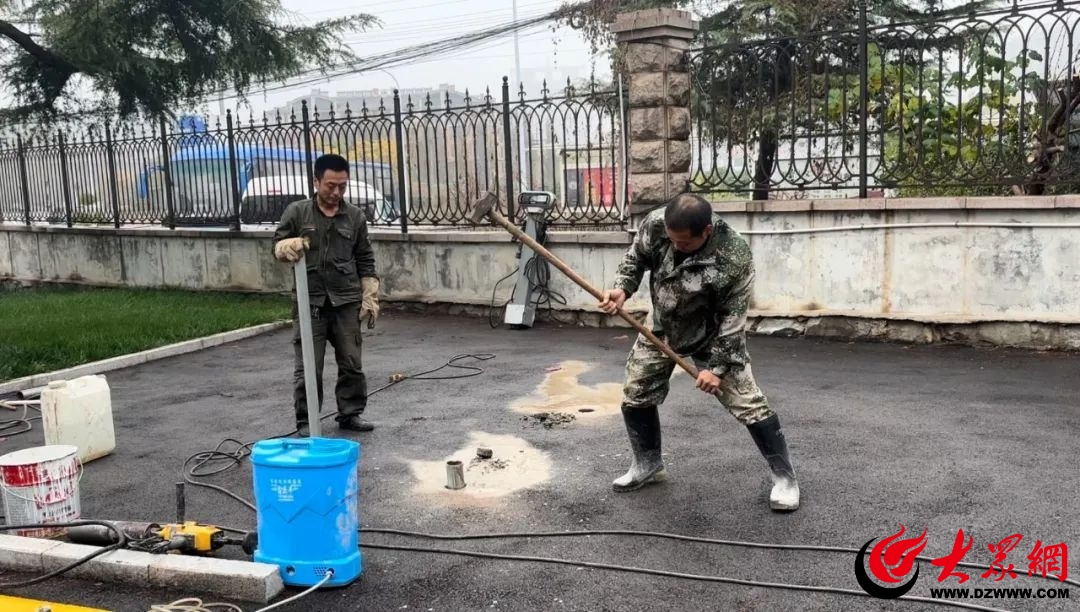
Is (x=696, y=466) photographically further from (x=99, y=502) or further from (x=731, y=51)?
(x=731, y=51)

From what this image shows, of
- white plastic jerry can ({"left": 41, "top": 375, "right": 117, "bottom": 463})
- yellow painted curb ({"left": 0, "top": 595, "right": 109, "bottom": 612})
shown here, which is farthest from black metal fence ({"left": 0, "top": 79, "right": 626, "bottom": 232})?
yellow painted curb ({"left": 0, "top": 595, "right": 109, "bottom": 612})

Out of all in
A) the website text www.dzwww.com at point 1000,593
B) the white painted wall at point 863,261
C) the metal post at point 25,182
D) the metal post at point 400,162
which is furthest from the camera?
the metal post at point 25,182

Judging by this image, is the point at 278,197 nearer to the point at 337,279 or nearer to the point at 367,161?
the point at 367,161

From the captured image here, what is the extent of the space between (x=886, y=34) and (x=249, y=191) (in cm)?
892

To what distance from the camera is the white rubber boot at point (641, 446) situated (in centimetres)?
472

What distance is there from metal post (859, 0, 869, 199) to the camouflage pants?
186 inches

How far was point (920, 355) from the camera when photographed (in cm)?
794

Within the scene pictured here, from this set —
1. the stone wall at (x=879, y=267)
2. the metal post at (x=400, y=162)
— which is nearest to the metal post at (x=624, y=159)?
the stone wall at (x=879, y=267)

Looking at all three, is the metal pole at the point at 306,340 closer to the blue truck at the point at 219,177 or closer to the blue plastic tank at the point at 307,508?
the blue plastic tank at the point at 307,508

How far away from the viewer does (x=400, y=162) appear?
11.3 meters

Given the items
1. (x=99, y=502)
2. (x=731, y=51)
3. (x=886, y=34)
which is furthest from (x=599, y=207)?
(x=99, y=502)

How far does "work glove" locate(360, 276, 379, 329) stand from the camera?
237 inches

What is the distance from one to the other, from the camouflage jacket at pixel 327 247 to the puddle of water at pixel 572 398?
161 centimetres

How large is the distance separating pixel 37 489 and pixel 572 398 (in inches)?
148
